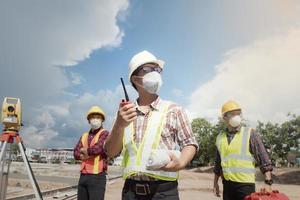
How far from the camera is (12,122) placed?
6109mm

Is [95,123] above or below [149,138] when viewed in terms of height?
above

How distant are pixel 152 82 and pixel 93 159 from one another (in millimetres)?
3647

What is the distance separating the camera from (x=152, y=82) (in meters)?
2.78

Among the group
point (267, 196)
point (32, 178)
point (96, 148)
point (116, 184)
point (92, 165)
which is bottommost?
point (116, 184)

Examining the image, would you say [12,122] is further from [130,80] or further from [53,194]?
[53,194]

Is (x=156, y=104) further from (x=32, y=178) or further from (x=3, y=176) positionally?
(x=3, y=176)

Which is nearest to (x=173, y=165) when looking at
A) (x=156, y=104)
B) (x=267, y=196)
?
(x=156, y=104)

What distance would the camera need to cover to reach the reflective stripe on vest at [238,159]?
214 inches

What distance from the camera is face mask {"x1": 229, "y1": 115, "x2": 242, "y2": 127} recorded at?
19.1 ft

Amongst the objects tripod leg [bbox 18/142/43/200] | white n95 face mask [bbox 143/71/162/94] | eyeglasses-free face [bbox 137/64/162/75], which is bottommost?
tripod leg [bbox 18/142/43/200]

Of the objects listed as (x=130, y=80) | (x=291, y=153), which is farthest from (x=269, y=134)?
(x=130, y=80)

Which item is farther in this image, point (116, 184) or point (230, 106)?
point (116, 184)

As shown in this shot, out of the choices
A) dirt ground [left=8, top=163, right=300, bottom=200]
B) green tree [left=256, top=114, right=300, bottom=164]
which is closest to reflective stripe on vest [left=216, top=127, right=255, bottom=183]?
dirt ground [left=8, top=163, right=300, bottom=200]

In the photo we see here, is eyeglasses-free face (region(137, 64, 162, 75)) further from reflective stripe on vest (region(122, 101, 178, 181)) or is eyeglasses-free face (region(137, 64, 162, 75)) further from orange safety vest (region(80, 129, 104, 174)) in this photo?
orange safety vest (region(80, 129, 104, 174))
